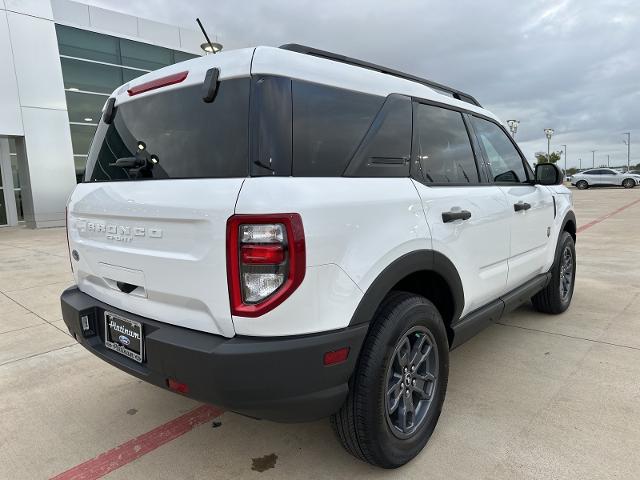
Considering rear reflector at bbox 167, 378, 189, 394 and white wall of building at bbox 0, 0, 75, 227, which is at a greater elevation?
white wall of building at bbox 0, 0, 75, 227

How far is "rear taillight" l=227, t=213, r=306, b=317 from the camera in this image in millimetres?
1726

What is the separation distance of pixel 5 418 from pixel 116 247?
62.5 inches

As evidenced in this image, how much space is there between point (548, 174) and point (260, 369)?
3.20 metres

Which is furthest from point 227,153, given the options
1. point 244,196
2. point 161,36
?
point 161,36

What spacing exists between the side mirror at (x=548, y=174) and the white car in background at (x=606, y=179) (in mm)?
34780

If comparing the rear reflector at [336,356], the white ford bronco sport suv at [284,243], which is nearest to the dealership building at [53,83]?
the white ford bronco sport suv at [284,243]

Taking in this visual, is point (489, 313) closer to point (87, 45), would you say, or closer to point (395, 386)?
point (395, 386)

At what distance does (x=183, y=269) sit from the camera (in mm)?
1917

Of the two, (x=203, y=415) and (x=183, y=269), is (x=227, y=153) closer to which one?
(x=183, y=269)

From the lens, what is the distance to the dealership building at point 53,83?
1422 centimetres

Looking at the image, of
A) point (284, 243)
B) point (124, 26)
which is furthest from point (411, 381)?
point (124, 26)

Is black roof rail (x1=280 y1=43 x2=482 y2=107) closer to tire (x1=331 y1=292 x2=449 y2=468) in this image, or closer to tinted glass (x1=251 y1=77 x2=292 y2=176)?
tinted glass (x1=251 y1=77 x2=292 y2=176)

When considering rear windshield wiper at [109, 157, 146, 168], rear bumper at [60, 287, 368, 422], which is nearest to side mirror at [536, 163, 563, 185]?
rear bumper at [60, 287, 368, 422]

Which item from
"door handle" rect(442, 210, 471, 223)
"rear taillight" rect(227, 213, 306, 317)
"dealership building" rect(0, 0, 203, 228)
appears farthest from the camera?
"dealership building" rect(0, 0, 203, 228)
